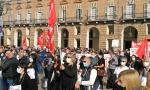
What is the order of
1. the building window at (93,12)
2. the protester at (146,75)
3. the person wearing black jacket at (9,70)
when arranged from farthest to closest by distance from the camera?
the building window at (93,12), the person wearing black jacket at (9,70), the protester at (146,75)

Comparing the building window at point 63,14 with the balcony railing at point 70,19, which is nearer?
the balcony railing at point 70,19

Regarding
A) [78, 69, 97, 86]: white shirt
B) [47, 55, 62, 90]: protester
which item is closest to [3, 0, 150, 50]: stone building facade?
[47, 55, 62, 90]: protester

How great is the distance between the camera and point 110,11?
27.9 metres

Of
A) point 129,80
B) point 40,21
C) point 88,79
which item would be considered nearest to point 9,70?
point 88,79

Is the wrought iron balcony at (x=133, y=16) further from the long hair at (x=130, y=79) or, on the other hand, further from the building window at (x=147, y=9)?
the long hair at (x=130, y=79)

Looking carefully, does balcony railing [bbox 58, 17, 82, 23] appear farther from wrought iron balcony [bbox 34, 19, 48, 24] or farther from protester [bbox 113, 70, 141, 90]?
protester [bbox 113, 70, 141, 90]

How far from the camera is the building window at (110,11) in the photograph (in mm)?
27378

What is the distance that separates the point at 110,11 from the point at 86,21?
11.9 ft

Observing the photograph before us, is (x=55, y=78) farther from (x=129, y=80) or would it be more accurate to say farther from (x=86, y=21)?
(x=86, y=21)

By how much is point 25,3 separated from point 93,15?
13.7 meters

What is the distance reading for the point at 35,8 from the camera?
3591 cm

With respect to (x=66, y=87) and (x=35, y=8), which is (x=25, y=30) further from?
(x=66, y=87)

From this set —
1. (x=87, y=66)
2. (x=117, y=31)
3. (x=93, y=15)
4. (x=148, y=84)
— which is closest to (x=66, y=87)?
(x=87, y=66)

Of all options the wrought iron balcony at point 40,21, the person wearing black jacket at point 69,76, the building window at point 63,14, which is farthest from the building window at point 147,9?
the person wearing black jacket at point 69,76
